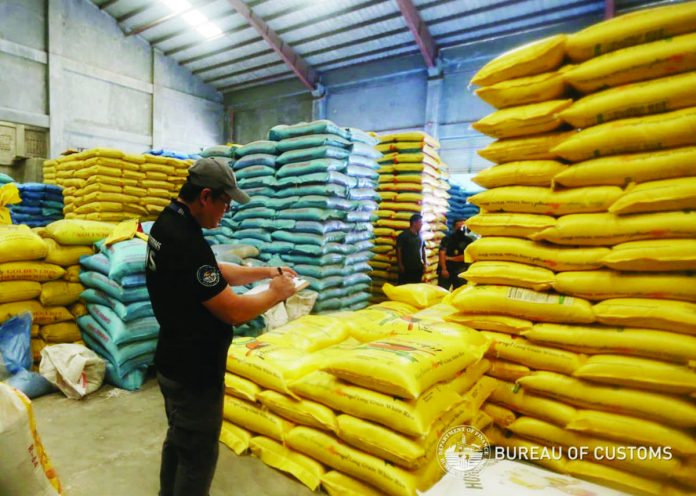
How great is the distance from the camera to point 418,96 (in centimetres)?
1107

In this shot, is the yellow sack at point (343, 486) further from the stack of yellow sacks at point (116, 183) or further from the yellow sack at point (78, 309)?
the stack of yellow sacks at point (116, 183)

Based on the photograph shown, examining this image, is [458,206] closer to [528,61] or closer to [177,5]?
[528,61]

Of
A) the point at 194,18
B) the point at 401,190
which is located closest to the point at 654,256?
the point at 401,190

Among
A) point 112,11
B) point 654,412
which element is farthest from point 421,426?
point 112,11

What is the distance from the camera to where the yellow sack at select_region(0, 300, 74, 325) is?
3.40 meters

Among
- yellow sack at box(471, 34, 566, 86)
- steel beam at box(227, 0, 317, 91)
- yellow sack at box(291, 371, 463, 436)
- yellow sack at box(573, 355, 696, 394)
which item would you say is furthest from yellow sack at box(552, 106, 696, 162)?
steel beam at box(227, 0, 317, 91)

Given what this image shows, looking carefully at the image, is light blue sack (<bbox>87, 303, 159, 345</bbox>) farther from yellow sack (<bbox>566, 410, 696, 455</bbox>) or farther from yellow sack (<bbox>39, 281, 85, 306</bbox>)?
yellow sack (<bbox>566, 410, 696, 455</bbox>)

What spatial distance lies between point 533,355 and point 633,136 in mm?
1269

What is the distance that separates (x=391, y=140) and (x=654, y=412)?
588cm

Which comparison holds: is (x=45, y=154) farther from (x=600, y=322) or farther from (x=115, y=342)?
(x=600, y=322)

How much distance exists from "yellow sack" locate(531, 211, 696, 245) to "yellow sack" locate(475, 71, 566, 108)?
0.74m

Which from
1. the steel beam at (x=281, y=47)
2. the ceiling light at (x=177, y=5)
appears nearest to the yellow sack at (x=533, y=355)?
the steel beam at (x=281, y=47)

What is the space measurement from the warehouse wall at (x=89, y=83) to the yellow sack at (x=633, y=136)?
12.7 m

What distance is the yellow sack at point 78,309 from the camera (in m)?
3.87
